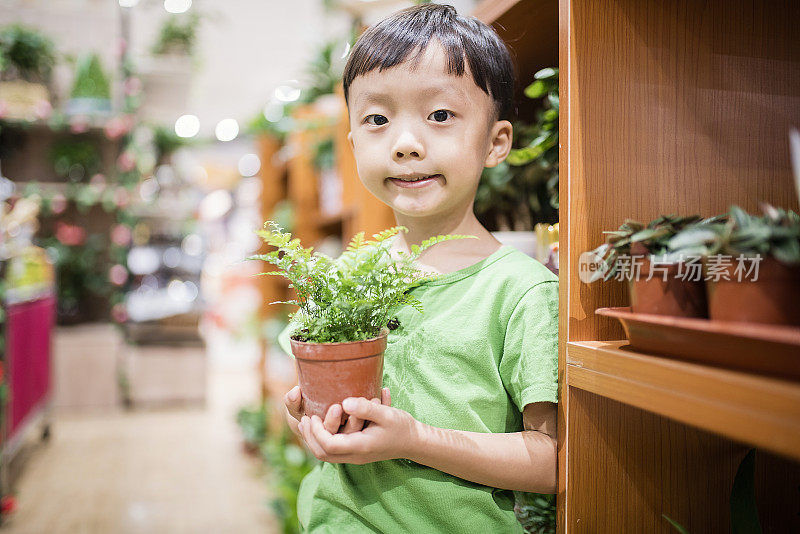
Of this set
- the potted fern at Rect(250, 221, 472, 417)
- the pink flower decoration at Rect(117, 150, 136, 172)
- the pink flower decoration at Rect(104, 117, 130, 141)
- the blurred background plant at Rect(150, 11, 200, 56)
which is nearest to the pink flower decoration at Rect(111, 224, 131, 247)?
the pink flower decoration at Rect(117, 150, 136, 172)

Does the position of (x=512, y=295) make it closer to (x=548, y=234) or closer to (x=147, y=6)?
(x=548, y=234)

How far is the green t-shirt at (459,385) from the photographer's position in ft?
2.95

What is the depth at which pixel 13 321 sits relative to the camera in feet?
10.7

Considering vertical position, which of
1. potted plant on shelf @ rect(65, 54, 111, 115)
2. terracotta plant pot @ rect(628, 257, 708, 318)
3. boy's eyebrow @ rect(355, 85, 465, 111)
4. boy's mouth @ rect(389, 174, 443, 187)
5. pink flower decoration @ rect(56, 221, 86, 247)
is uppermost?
potted plant on shelf @ rect(65, 54, 111, 115)

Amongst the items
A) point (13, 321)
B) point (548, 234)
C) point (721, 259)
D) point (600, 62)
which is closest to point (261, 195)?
point (13, 321)

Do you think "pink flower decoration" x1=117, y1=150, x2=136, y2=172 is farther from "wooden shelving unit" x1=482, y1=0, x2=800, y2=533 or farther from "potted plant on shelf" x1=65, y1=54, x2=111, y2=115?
"wooden shelving unit" x1=482, y1=0, x2=800, y2=533

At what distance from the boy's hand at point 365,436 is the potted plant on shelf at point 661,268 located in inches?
13.1

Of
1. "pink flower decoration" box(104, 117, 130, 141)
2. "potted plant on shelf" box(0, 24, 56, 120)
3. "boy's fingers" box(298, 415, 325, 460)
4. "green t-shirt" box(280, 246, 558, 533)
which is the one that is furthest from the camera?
"pink flower decoration" box(104, 117, 130, 141)

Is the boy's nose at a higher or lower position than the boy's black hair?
lower

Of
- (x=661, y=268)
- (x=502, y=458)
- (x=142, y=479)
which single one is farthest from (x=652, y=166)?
(x=142, y=479)

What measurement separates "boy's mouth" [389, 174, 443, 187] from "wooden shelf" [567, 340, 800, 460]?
350 mm

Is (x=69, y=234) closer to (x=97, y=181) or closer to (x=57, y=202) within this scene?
(x=57, y=202)

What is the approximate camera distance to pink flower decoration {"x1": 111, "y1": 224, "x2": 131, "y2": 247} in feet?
16.8

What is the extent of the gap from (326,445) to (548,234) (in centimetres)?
69
